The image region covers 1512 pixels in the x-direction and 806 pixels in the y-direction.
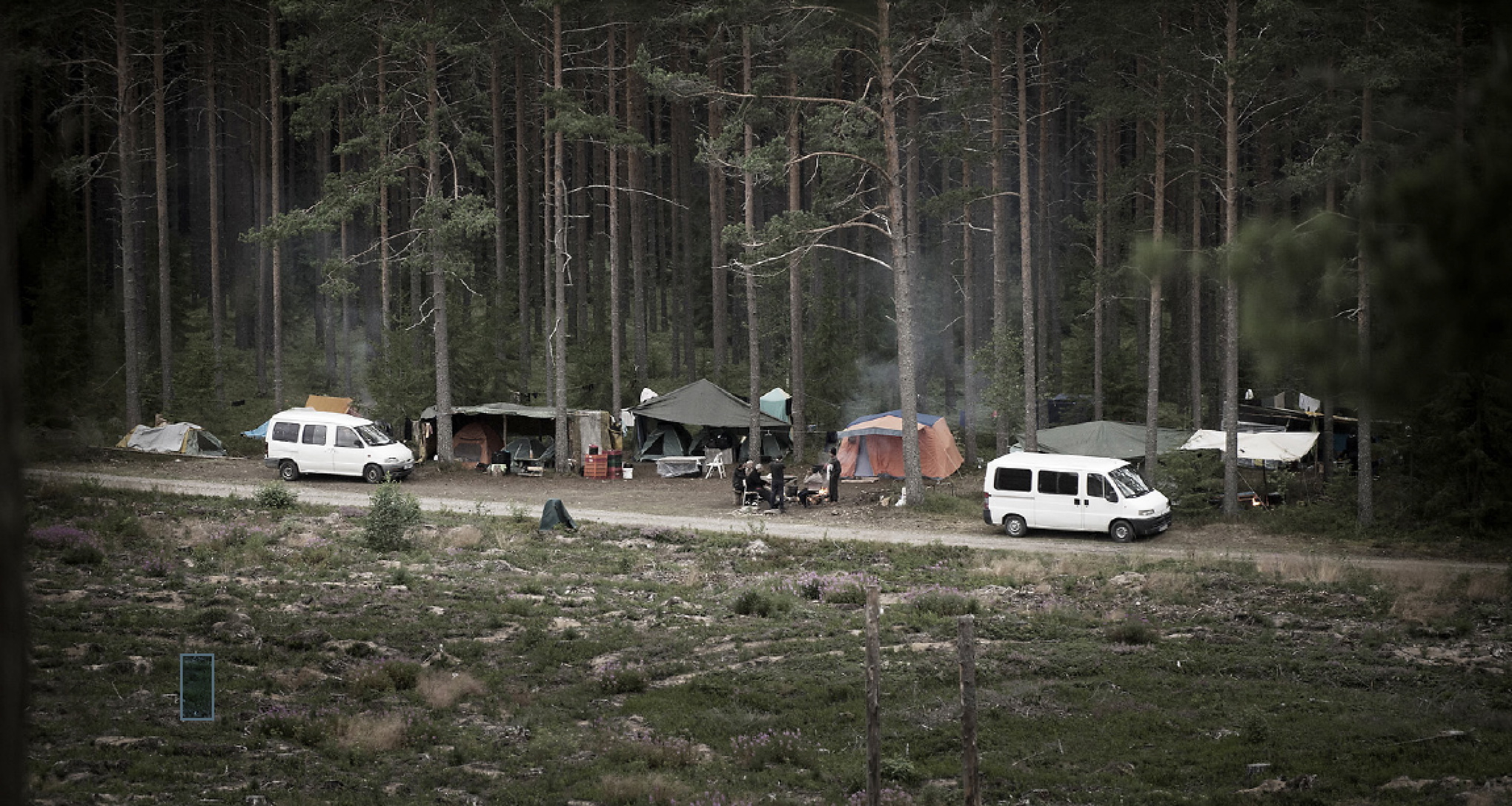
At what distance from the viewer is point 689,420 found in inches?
1406

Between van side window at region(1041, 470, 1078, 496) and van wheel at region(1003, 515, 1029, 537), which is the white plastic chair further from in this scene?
van side window at region(1041, 470, 1078, 496)

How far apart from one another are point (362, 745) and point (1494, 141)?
35.8ft

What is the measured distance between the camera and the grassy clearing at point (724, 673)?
10.9 m

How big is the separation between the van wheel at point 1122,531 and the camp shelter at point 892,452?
9.31 metres

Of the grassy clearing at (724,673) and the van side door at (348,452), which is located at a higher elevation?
the van side door at (348,452)

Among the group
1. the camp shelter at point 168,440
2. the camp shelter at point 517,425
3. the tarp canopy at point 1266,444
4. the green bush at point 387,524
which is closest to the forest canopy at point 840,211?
the camp shelter at point 517,425

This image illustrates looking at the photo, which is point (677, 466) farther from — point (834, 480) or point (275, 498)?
point (275, 498)

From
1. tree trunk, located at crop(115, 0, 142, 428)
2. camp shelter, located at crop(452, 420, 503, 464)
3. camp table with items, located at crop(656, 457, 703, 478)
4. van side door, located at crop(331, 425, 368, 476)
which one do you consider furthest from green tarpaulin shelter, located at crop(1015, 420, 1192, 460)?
tree trunk, located at crop(115, 0, 142, 428)

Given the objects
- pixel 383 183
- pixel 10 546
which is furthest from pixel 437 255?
pixel 10 546

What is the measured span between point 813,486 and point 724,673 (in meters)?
16.4

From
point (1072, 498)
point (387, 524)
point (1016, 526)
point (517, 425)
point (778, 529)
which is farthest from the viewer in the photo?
point (517, 425)

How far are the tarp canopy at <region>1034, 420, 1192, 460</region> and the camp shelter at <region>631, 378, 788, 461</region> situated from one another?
334 inches

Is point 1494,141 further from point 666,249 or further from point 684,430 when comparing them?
point 666,249

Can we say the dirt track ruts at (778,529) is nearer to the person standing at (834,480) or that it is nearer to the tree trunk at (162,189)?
the person standing at (834,480)
